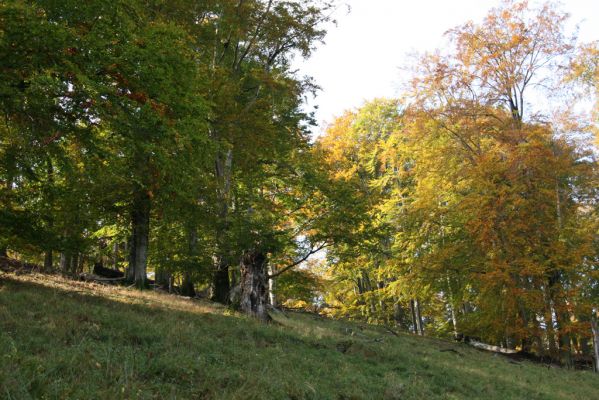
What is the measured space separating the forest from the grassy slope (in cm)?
284

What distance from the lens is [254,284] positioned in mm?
13766

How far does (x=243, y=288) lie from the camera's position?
45.2ft

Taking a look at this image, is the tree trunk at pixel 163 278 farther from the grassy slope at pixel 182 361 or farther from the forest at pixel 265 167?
the grassy slope at pixel 182 361

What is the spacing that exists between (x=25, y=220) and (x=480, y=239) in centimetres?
1610

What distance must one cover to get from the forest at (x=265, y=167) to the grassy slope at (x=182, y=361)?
2843mm

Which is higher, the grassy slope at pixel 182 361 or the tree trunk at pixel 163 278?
the tree trunk at pixel 163 278

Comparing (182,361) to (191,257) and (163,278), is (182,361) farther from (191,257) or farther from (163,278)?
(163,278)

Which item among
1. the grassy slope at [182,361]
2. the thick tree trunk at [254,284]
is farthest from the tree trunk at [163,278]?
the grassy slope at [182,361]

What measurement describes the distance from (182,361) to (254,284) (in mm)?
7691

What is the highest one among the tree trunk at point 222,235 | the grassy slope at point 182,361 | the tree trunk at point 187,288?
the tree trunk at point 222,235

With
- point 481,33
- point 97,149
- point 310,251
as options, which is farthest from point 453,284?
point 97,149

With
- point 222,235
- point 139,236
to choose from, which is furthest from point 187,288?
point 222,235

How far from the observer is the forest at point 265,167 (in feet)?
27.1

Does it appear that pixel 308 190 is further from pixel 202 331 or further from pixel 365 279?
pixel 365 279
